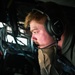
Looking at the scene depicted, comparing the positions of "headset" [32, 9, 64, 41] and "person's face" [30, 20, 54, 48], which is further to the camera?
"person's face" [30, 20, 54, 48]

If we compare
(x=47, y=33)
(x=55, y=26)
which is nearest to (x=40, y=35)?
(x=47, y=33)

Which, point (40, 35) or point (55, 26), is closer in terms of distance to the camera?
point (55, 26)

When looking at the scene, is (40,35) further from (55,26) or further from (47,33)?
(55,26)

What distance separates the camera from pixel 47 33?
1.34 meters

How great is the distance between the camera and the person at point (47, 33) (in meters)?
1.25

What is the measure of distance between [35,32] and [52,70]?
0.76 feet

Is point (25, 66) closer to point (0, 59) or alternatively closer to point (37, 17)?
point (0, 59)

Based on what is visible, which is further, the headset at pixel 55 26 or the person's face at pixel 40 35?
the person's face at pixel 40 35

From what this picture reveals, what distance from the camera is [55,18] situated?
1.24 metres

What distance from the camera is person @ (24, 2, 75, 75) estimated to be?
1246mm

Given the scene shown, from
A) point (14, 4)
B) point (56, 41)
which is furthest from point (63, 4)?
point (56, 41)

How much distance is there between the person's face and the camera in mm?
1343

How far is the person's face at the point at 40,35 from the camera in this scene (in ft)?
4.41

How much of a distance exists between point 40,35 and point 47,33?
0.05 meters
